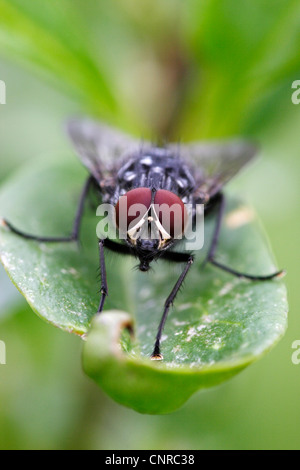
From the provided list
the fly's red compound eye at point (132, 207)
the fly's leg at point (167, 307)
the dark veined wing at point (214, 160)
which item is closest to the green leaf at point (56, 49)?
the dark veined wing at point (214, 160)

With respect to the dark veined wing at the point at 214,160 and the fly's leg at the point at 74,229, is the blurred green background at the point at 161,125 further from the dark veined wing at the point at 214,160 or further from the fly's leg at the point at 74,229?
the fly's leg at the point at 74,229

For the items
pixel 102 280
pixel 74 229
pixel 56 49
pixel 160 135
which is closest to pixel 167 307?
pixel 102 280

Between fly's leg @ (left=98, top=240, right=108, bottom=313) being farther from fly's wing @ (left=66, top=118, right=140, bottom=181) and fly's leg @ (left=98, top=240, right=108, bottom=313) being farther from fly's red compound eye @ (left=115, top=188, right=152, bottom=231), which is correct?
fly's wing @ (left=66, top=118, right=140, bottom=181)

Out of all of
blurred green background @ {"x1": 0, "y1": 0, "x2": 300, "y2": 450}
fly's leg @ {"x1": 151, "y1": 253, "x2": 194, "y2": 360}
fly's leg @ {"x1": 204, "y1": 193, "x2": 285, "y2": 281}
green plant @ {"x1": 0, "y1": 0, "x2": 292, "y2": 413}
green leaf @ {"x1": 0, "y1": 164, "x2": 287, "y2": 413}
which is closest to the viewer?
green leaf @ {"x1": 0, "y1": 164, "x2": 287, "y2": 413}

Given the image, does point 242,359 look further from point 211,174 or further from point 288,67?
point 288,67

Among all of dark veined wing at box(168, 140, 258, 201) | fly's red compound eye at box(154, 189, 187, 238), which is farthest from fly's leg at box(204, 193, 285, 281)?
fly's red compound eye at box(154, 189, 187, 238)

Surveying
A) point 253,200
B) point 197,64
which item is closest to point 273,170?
point 253,200

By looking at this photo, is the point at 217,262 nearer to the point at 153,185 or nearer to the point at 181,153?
the point at 153,185
